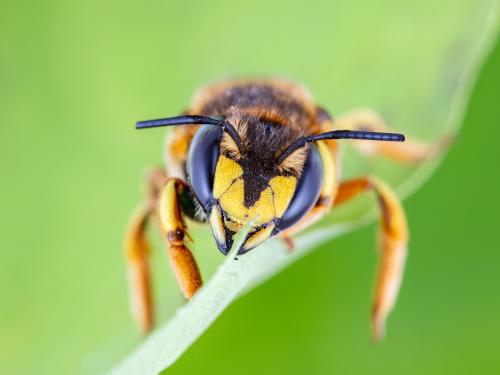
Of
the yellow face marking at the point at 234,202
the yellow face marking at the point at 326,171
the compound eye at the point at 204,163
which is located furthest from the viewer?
the yellow face marking at the point at 326,171

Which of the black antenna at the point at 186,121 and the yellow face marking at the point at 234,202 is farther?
the black antenna at the point at 186,121

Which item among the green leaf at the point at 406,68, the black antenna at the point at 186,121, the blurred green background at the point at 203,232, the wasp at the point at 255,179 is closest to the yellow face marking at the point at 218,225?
the wasp at the point at 255,179

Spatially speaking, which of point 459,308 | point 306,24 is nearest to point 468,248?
point 459,308

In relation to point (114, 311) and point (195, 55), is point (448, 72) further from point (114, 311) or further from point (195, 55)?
point (114, 311)

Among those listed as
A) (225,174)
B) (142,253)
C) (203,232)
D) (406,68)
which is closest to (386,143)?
(406,68)

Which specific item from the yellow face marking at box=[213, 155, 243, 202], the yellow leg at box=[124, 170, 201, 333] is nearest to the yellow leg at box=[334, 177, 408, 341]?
the yellow leg at box=[124, 170, 201, 333]

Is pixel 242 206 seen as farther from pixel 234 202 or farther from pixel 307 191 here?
pixel 307 191

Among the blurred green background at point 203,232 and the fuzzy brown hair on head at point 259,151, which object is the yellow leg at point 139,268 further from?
the fuzzy brown hair on head at point 259,151
